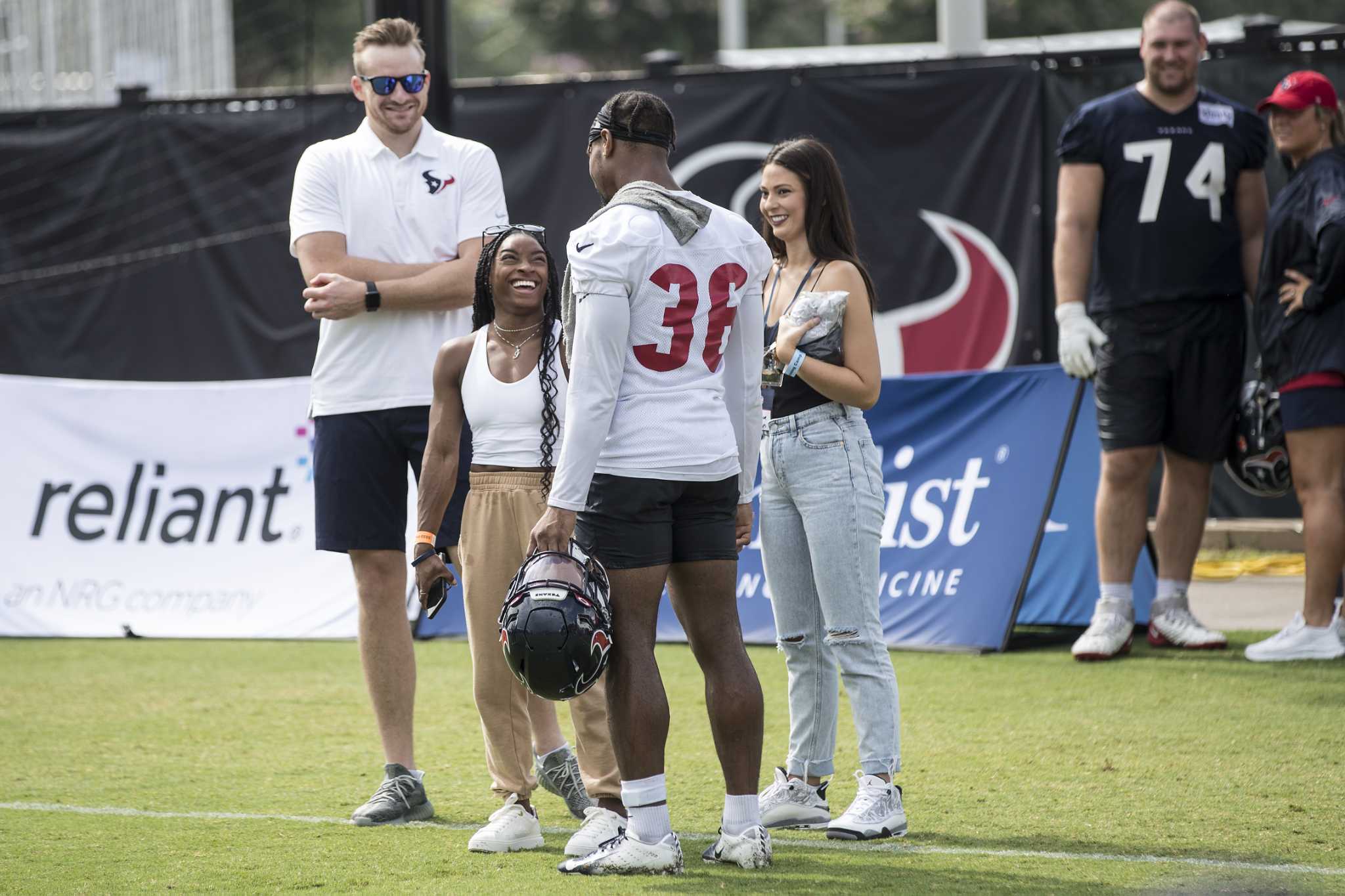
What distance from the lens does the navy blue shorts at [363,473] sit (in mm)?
5273

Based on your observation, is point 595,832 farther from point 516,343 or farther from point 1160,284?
point 1160,284

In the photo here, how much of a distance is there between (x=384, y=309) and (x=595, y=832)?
179 centimetres

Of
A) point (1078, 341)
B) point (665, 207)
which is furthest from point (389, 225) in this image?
point (1078, 341)

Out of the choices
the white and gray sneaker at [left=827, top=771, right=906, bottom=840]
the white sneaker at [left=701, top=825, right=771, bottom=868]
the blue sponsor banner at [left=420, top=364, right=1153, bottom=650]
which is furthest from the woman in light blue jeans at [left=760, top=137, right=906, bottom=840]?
the blue sponsor banner at [left=420, top=364, right=1153, bottom=650]

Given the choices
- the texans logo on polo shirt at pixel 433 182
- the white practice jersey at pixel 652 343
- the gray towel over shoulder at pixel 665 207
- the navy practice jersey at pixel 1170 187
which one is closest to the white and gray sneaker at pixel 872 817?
the white practice jersey at pixel 652 343

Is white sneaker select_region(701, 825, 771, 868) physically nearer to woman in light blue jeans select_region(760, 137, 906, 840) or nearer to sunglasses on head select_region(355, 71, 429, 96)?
woman in light blue jeans select_region(760, 137, 906, 840)

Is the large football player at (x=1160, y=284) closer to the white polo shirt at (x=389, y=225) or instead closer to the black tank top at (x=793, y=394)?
the black tank top at (x=793, y=394)

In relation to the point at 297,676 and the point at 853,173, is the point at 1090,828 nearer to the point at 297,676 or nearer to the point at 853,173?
the point at 297,676

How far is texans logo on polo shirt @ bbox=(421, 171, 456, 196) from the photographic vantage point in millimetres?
5461

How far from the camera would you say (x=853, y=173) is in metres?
10.4

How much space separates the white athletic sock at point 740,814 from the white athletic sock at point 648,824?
0.57 ft

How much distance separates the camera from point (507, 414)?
480 centimetres

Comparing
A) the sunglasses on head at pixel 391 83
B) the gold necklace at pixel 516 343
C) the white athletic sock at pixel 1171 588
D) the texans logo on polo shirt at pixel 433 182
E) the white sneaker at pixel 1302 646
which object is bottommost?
the white sneaker at pixel 1302 646

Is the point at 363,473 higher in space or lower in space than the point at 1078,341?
lower
